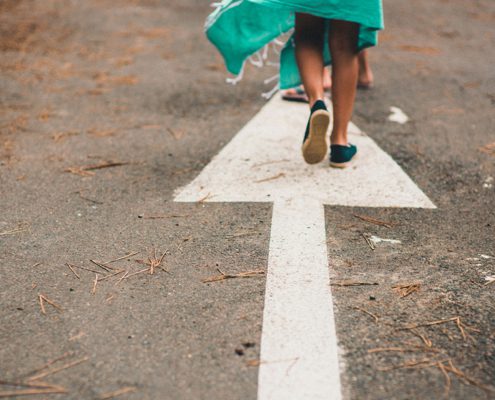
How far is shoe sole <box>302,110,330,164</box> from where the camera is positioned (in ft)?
10.3

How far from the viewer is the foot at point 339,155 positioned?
3445 millimetres

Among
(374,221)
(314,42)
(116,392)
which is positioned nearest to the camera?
(116,392)

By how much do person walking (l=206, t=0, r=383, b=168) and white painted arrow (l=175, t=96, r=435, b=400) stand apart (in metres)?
0.19

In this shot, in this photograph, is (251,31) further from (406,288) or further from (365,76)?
(406,288)

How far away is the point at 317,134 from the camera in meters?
3.18

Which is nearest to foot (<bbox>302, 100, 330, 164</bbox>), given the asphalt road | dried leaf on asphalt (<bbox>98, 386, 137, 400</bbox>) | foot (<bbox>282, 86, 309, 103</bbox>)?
the asphalt road

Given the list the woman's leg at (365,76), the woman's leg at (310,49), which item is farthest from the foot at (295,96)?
the woman's leg at (310,49)

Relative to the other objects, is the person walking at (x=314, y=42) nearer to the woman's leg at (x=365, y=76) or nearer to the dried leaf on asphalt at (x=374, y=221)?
the dried leaf on asphalt at (x=374, y=221)

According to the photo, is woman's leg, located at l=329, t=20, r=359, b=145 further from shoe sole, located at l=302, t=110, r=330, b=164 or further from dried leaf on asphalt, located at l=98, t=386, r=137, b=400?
dried leaf on asphalt, located at l=98, t=386, r=137, b=400

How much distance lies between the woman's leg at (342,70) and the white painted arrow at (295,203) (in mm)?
240

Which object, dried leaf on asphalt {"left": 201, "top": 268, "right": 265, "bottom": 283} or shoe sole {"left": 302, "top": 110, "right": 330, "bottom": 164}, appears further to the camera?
shoe sole {"left": 302, "top": 110, "right": 330, "bottom": 164}

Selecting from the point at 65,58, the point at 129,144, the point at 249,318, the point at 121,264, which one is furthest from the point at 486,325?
the point at 65,58

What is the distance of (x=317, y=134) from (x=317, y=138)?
24 millimetres

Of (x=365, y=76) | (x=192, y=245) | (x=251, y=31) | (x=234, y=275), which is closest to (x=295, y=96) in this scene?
(x=365, y=76)
